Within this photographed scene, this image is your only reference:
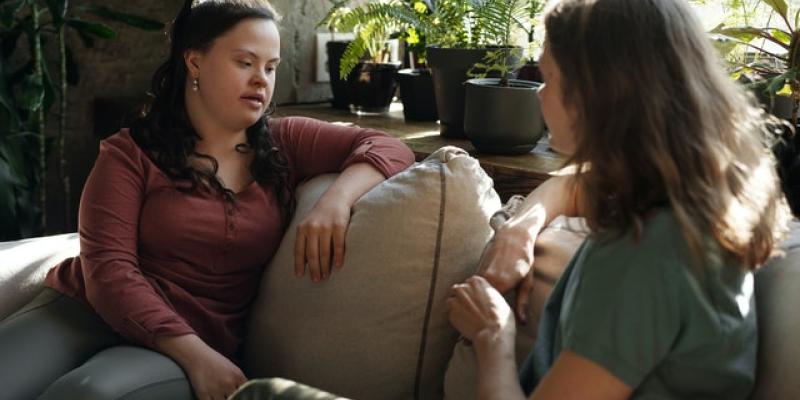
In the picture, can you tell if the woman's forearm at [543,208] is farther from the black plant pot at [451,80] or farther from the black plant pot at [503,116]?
the black plant pot at [451,80]

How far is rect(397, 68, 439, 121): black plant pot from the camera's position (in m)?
2.14

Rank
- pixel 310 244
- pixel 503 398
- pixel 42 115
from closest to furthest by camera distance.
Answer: pixel 503 398 → pixel 310 244 → pixel 42 115

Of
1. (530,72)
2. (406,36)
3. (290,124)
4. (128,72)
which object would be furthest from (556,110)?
(128,72)

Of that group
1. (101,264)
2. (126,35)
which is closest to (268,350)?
(101,264)

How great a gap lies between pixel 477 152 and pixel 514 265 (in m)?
0.55

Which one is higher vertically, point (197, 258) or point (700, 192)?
point (700, 192)

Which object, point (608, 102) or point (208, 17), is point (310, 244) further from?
point (608, 102)

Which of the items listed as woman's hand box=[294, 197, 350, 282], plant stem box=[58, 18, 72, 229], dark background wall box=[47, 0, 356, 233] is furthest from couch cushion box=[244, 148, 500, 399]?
plant stem box=[58, 18, 72, 229]

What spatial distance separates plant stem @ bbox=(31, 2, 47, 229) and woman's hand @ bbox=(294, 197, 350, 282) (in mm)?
1214

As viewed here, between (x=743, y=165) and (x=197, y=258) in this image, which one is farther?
(x=197, y=258)

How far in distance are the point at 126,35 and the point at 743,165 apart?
206 centimetres

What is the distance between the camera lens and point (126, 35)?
2576mm

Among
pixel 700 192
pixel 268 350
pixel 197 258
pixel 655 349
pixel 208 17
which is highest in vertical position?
pixel 208 17

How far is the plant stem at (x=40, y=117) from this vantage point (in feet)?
7.59
